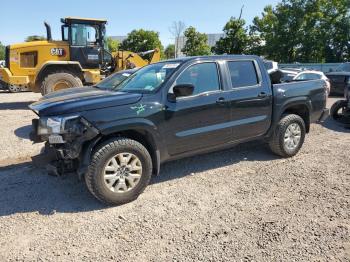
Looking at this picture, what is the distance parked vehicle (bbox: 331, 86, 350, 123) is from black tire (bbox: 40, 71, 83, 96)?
8308 mm

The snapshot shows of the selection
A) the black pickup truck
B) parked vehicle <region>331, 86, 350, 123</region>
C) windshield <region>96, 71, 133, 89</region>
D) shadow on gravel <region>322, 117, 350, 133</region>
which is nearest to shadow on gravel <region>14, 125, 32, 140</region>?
windshield <region>96, 71, 133, 89</region>

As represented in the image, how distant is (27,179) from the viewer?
5.07m

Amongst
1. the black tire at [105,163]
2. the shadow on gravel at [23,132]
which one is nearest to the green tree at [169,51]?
the shadow on gravel at [23,132]

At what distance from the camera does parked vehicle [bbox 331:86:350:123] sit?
9086 mm

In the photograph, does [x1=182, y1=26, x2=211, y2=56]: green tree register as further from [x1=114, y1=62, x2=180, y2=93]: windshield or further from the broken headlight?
the broken headlight

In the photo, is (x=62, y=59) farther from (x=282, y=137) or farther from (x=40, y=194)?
(x=282, y=137)

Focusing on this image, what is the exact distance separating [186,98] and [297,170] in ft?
7.17

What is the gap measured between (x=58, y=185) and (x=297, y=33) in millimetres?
35258

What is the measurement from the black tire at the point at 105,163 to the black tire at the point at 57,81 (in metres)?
8.36

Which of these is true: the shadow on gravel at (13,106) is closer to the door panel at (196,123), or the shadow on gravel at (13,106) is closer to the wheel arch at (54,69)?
the wheel arch at (54,69)

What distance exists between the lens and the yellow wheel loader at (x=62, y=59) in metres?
12.0

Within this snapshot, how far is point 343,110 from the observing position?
949 centimetres

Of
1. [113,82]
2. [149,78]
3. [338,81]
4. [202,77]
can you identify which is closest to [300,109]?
[202,77]

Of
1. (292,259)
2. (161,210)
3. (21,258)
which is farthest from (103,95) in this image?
(292,259)
